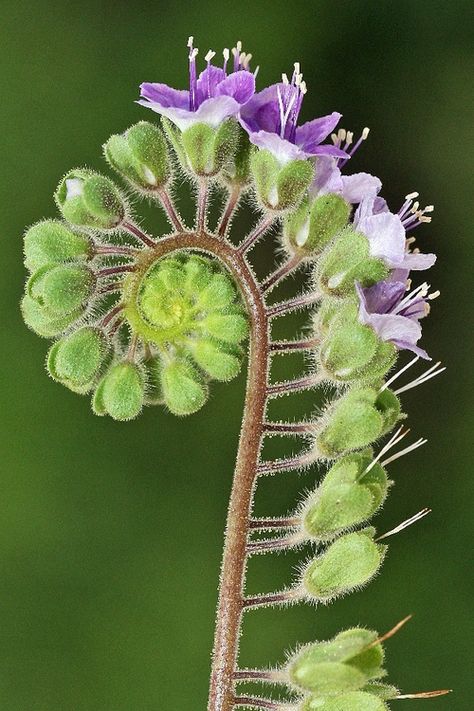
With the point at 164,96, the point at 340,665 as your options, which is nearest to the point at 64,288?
the point at 164,96

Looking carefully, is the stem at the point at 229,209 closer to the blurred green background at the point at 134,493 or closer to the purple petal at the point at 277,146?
Answer: the purple petal at the point at 277,146

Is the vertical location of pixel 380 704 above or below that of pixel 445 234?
below

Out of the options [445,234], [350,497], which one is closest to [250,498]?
[350,497]

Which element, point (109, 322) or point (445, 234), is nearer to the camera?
point (109, 322)

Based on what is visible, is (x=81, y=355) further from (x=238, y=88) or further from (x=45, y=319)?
(x=238, y=88)

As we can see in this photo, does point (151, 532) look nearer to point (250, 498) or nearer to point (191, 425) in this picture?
point (191, 425)

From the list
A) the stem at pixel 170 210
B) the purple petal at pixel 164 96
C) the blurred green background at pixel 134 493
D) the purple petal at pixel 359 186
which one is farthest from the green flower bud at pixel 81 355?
the blurred green background at pixel 134 493
